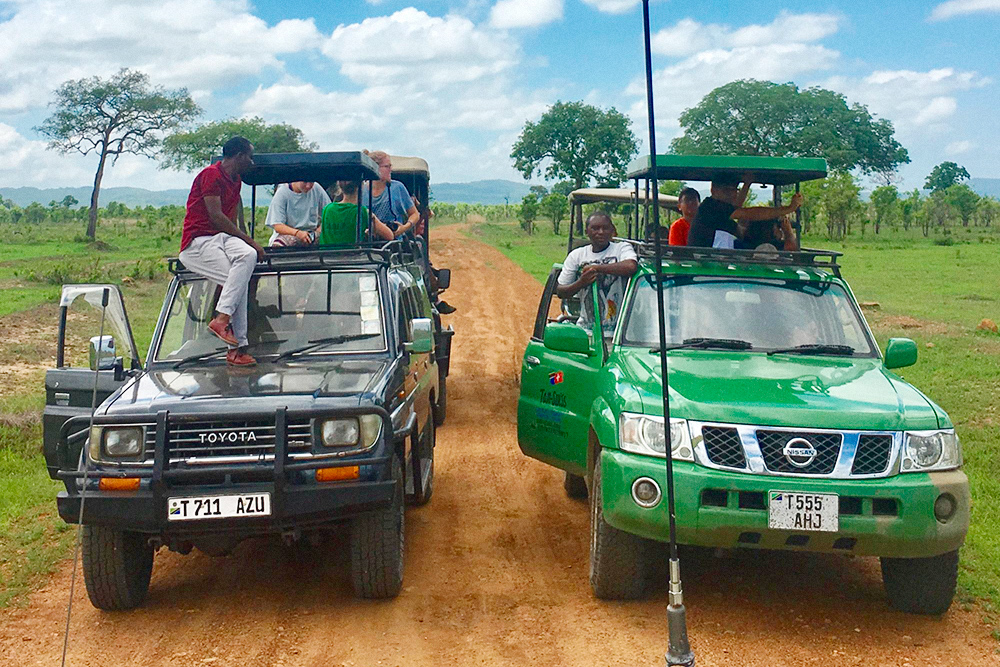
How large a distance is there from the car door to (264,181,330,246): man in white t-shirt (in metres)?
3.02

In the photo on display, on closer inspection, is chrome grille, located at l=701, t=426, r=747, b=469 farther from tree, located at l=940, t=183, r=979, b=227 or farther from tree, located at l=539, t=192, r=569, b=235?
tree, located at l=940, t=183, r=979, b=227

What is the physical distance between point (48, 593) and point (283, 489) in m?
1.86

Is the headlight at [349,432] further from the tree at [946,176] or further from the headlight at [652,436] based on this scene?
the tree at [946,176]

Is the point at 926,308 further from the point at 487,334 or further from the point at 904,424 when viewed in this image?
the point at 904,424

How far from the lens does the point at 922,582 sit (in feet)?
16.8

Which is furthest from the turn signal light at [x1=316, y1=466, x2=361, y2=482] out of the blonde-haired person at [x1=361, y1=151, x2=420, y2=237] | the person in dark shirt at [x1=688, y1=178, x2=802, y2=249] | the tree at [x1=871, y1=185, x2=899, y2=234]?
the tree at [x1=871, y1=185, x2=899, y2=234]

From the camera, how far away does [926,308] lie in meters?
19.3

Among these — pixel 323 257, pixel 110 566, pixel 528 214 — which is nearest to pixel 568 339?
pixel 323 257

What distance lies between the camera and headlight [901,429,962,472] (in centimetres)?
486

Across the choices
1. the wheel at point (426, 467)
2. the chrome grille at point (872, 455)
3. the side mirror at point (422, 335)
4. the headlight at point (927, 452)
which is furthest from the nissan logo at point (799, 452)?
the wheel at point (426, 467)

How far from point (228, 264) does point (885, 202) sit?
5372 cm

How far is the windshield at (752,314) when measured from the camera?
6078 millimetres

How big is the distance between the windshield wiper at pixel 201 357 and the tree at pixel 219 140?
164 feet

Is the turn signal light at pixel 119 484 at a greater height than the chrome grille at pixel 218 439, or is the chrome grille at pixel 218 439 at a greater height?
the chrome grille at pixel 218 439
